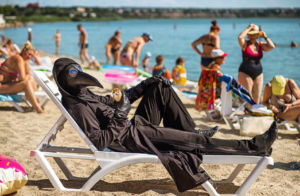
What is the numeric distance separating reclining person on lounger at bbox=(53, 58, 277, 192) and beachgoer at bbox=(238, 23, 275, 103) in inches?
120

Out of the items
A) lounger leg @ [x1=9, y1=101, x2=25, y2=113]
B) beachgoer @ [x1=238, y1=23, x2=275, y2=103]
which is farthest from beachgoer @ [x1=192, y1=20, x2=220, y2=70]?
lounger leg @ [x1=9, y1=101, x2=25, y2=113]

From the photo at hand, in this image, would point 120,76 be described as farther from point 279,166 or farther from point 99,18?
point 99,18

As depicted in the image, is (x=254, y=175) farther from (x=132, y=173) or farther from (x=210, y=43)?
(x=210, y=43)

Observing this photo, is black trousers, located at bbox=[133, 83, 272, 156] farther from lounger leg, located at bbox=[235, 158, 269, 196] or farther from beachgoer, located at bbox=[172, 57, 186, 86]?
beachgoer, located at bbox=[172, 57, 186, 86]

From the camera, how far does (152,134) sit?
3027 mm

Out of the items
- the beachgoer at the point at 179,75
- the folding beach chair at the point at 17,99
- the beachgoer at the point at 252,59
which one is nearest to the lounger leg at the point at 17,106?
the folding beach chair at the point at 17,99

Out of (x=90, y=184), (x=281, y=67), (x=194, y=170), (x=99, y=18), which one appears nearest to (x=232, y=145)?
(x=194, y=170)

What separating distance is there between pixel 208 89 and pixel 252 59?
91cm

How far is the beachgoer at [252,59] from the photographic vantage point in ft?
19.3

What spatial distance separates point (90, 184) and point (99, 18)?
147m

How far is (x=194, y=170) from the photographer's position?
2.86 meters

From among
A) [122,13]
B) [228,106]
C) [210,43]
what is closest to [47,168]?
[228,106]

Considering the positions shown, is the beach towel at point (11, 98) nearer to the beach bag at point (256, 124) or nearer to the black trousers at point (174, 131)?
the black trousers at point (174, 131)

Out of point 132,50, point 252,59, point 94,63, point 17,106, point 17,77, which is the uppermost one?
point 252,59
